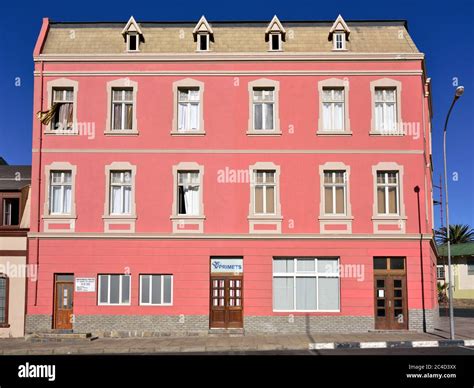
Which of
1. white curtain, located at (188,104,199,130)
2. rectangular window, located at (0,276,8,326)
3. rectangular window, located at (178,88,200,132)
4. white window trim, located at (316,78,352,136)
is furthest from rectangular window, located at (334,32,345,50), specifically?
rectangular window, located at (0,276,8,326)

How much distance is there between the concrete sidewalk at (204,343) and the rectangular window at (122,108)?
9.33m

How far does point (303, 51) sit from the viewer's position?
88.4ft

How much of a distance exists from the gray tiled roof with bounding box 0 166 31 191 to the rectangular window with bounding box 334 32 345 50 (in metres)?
15.3

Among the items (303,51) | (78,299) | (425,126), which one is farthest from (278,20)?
(78,299)

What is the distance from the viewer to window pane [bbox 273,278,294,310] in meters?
25.5

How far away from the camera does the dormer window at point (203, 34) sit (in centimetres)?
2702

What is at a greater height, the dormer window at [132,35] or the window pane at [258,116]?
the dormer window at [132,35]

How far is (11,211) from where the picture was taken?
87.6 feet

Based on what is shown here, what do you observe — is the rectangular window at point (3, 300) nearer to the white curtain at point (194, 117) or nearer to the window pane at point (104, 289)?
the window pane at point (104, 289)

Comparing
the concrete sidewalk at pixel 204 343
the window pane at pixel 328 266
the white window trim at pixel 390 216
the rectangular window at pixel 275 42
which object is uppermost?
the rectangular window at pixel 275 42

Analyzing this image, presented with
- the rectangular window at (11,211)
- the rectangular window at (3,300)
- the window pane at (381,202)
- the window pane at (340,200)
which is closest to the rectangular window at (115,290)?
the rectangular window at (3,300)

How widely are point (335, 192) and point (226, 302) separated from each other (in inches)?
264

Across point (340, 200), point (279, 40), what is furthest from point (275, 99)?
point (340, 200)
